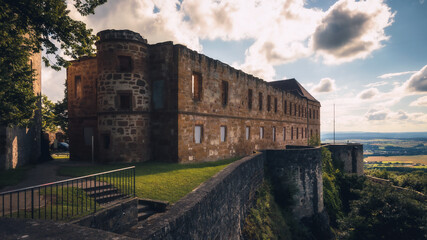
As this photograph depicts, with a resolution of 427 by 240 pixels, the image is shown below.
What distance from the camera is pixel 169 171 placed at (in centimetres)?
1063

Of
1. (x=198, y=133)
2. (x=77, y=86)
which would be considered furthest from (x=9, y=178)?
(x=198, y=133)

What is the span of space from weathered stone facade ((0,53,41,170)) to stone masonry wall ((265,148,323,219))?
13429 mm

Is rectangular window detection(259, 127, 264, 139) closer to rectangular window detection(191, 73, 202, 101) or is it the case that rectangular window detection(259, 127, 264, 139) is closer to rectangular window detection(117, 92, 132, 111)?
rectangular window detection(191, 73, 202, 101)

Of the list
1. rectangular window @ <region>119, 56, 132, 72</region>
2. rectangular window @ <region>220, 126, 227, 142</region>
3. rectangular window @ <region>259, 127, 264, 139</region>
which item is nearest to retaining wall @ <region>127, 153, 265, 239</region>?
rectangular window @ <region>220, 126, 227, 142</region>

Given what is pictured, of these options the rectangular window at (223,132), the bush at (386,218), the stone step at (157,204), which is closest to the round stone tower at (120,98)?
the rectangular window at (223,132)

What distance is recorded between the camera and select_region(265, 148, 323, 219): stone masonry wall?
15656 millimetres

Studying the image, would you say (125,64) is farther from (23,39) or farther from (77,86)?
(23,39)

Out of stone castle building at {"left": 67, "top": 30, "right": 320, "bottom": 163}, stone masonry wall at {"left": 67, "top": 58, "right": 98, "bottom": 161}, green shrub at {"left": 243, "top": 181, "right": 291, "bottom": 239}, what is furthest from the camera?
stone masonry wall at {"left": 67, "top": 58, "right": 98, "bottom": 161}

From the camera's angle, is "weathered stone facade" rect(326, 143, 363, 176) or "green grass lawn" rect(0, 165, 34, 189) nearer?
"green grass lawn" rect(0, 165, 34, 189)

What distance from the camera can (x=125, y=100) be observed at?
13.3 meters

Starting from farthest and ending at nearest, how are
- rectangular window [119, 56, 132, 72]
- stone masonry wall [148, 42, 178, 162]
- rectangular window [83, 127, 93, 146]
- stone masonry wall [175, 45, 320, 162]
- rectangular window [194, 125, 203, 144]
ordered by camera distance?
1. rectangular window [83, 127, 93, 146]
2. rectangular window [194, 125, 203, 144]
3. stone masonry wall [175, 45, 320, 162]
4. stone masonry wall [148, 42, 178, 162]
5. rectangular window [119, 56, 132, 72]

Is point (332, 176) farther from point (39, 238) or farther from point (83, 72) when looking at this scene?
point (39, 238)

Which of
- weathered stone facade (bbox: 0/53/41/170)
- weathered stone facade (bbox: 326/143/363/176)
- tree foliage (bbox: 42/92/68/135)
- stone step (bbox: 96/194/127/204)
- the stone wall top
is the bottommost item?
weathered stone facade (bbox: 326/143/363/176)

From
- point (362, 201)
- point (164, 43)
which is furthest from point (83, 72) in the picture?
point (362, 201)
